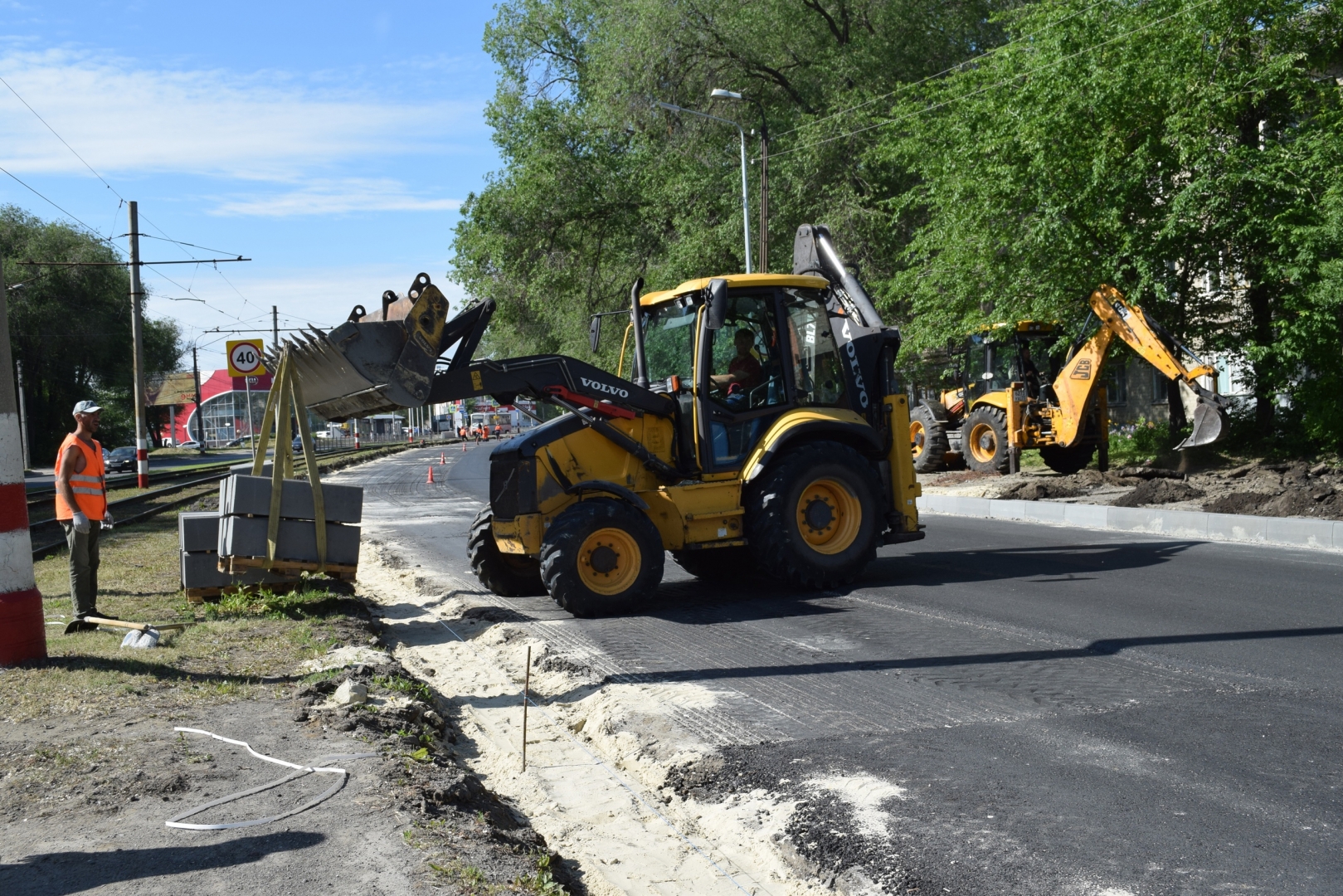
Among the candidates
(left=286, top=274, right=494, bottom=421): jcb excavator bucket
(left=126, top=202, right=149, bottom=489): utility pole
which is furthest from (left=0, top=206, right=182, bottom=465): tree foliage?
(left=286, top=274, right=494, bottom=421): jcb excavator bucket

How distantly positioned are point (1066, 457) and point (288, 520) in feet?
52.7

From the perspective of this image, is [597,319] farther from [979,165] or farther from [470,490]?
[470,490]

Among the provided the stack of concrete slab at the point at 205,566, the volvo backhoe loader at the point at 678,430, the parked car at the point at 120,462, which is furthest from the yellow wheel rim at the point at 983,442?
the parked car at the point at 120,462

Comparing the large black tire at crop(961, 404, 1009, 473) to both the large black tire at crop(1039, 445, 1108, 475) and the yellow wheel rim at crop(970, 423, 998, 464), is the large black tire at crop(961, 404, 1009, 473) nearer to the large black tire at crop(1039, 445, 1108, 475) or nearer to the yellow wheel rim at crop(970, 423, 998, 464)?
the yellow wheel rim at crop(970, 423, 998, 464)

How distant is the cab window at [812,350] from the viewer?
33.9 ft

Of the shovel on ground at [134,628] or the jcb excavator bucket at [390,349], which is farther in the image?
the jcb excavator bucket at [390,349]

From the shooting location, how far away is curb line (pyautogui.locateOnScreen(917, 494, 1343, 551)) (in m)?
12.5

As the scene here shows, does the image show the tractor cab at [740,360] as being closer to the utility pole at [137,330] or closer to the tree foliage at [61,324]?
the utility pole at [137,330]

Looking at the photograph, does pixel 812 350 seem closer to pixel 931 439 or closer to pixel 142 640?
pixel 142 640

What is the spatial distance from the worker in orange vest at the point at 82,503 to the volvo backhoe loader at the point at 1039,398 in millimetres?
12787

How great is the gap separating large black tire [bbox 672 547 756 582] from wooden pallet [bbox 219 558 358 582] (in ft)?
9.98

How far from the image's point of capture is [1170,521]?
14359 millimetres

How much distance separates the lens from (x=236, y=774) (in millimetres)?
4938

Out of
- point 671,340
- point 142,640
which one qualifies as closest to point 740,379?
point 671,340
